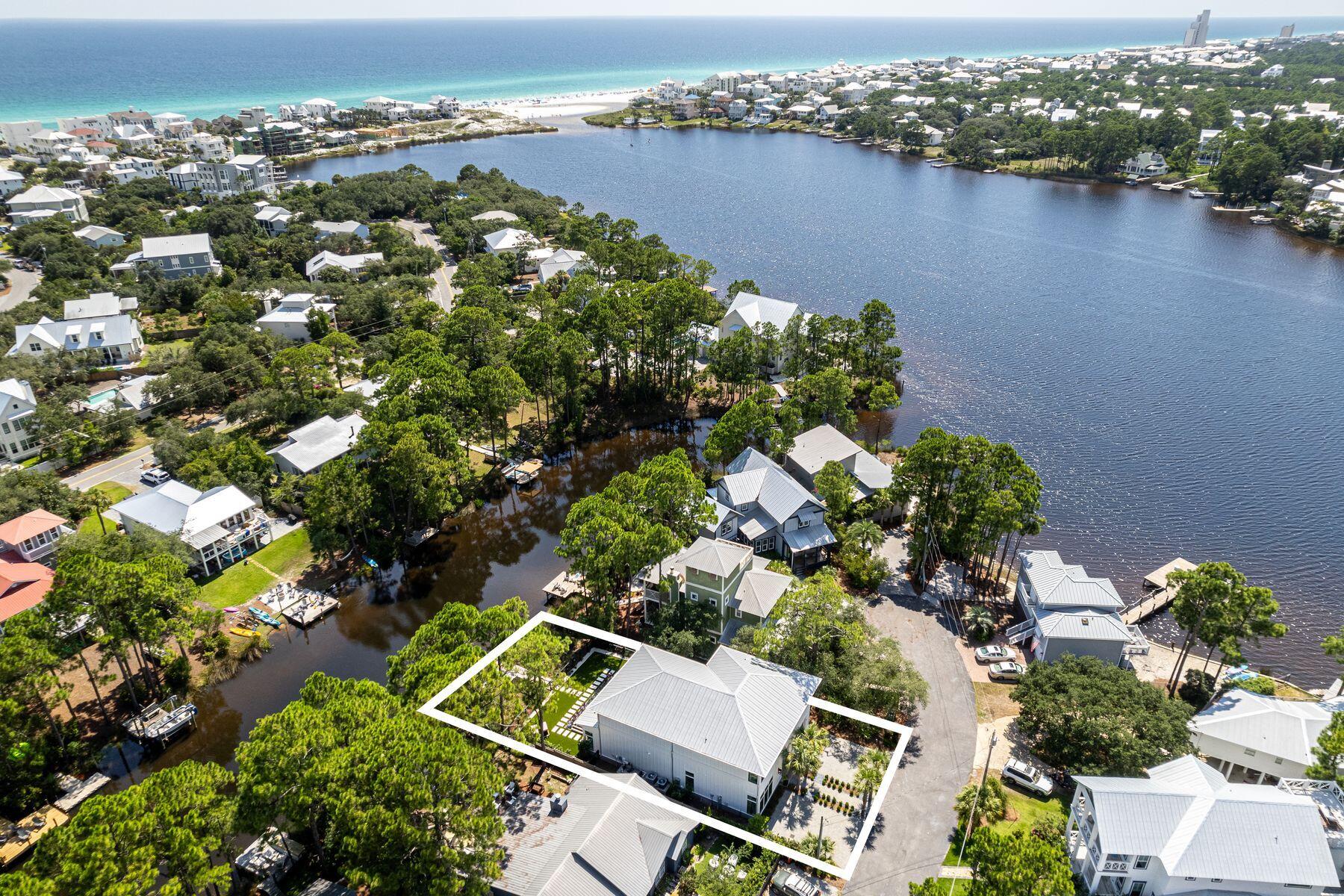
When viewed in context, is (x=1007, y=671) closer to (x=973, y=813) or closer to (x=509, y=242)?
(x=973, y=813)

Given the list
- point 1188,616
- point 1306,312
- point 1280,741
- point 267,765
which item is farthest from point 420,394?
point 1306,312

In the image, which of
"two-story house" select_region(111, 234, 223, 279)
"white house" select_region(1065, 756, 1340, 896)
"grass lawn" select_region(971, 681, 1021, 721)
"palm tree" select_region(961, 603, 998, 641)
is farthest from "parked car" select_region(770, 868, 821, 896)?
"two-story house" select_region(111, 234, 223, 279)

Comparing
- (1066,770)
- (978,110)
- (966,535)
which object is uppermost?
(978,110)

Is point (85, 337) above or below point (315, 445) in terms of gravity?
above

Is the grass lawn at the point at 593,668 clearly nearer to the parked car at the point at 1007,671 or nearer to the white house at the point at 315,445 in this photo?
the parked car at the point at 1007,671

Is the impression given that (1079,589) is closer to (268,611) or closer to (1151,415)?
(1151,415)

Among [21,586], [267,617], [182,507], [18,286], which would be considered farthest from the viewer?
[18,286]

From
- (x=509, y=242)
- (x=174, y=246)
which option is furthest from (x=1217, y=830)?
(x=174, y=246)
